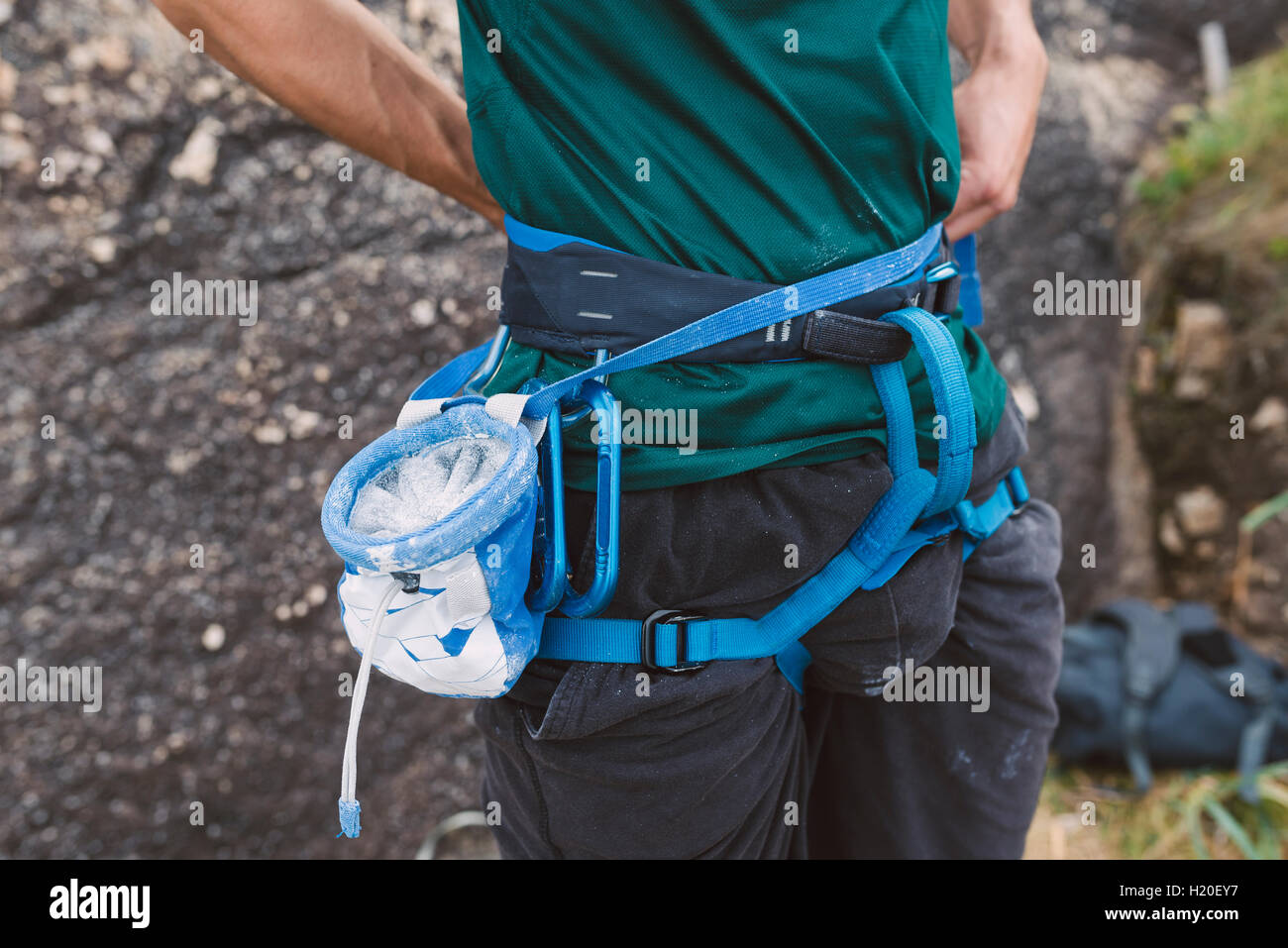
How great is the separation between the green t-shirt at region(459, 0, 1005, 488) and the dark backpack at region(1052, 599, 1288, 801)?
180cm

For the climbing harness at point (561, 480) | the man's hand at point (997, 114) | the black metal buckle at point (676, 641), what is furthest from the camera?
the man's hand at point (997, 114)

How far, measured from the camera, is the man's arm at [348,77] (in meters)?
0.95

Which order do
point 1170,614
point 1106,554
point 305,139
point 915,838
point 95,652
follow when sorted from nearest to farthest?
point 915,838 → point 95,652 → point 305,139 → point 1170,614 → point 1106,554

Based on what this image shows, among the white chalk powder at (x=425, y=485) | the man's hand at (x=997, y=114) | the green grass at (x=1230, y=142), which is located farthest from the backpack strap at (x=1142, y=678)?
the white chalk powder at (x=425, y=485)

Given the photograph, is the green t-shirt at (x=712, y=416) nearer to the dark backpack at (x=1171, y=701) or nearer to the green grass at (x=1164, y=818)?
the dark backpack at (x=1171, y=701)

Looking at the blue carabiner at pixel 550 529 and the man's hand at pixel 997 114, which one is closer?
the blue carabiner at pixel 550 529

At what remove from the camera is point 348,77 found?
104 centimetres

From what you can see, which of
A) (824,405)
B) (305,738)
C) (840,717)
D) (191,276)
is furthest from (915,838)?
(191,276)

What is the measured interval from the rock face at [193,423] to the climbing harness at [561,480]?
952mm

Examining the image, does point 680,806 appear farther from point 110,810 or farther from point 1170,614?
point 1170,614

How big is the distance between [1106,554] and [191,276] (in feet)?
8.51

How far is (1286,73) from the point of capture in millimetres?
2799

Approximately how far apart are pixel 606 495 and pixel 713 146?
33cm

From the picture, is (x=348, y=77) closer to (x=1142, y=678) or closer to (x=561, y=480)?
(x=561, y=480)
